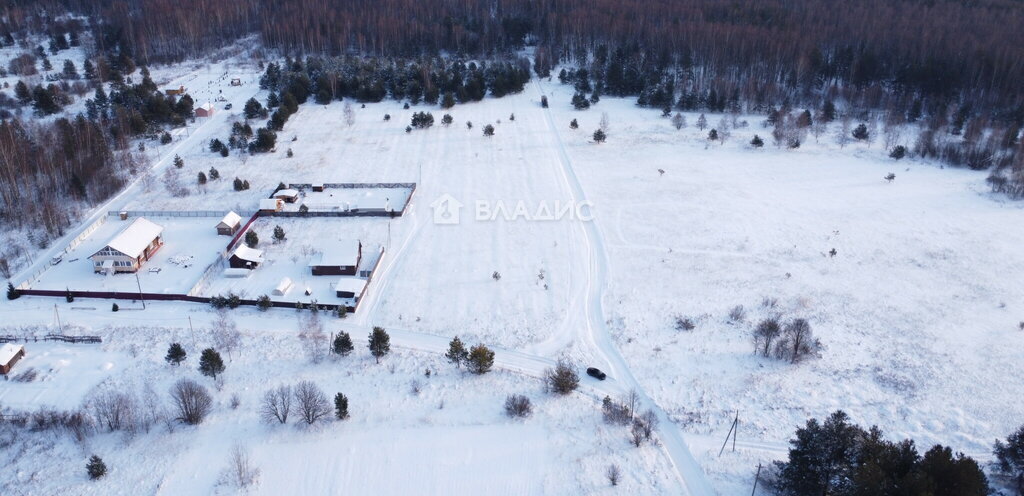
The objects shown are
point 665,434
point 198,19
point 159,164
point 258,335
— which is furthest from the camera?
point 198,19

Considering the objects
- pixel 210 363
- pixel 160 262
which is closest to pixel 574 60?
pixel 160 262

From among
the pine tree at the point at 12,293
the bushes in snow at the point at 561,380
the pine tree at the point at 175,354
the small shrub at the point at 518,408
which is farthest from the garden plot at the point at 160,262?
the bushes in snow at the point at 561,380

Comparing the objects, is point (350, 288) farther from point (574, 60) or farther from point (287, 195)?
point (574, 60)

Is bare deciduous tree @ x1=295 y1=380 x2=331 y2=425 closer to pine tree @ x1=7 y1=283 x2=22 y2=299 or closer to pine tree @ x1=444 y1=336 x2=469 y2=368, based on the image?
pine tree @ x1=444 y1=336 x2=469 y2=368

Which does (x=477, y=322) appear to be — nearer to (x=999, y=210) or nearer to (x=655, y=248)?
(x=655, y=248)

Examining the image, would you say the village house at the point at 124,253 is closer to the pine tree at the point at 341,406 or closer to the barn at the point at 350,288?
the barn at the point at 350,288

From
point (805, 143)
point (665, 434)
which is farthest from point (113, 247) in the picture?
point (805, 143)

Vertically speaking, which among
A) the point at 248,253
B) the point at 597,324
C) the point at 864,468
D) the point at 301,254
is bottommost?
the point at 597,324

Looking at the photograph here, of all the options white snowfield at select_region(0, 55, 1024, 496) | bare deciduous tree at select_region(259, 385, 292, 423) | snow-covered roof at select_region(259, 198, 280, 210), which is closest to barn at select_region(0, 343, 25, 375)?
white snowfield at select_region(0, 55, 1024, 496)
